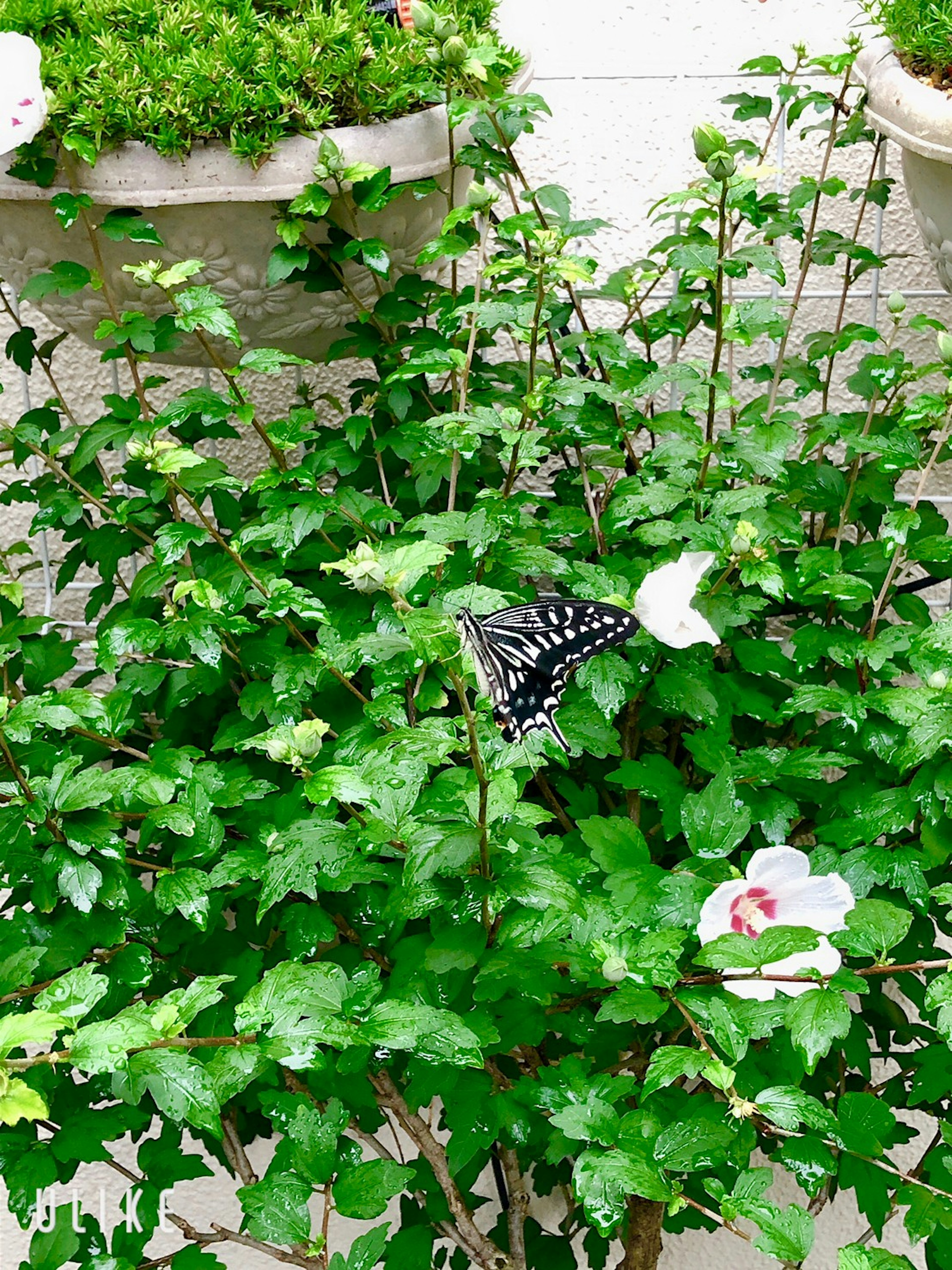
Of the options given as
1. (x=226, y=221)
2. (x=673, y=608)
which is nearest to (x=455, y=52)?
(x=226, y=221)

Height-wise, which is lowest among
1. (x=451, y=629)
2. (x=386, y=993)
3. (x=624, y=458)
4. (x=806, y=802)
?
(x=806, y=802)

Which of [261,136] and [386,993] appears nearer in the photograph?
[386,993]

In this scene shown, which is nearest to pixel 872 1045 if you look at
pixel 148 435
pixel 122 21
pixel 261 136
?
pixel 148 435

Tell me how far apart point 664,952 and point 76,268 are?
84 centimetres

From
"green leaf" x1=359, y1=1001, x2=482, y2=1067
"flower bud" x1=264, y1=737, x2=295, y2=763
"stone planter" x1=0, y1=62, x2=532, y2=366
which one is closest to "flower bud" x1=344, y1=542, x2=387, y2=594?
"flower bud" x1=264, y1=737, x2=295, y2=763

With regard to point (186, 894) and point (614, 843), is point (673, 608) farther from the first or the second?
point (186, 894)

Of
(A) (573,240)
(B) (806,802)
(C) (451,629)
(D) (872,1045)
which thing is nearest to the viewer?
(C) (451,629)

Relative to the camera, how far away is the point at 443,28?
1066mm

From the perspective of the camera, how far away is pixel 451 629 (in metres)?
0.71

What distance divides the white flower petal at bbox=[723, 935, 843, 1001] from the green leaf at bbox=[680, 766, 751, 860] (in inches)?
4.9

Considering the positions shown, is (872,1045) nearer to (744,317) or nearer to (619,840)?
(619,840)

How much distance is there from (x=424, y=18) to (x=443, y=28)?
19 mm

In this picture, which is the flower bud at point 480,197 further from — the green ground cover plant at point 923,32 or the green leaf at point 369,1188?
the green leaf at point 369,1188

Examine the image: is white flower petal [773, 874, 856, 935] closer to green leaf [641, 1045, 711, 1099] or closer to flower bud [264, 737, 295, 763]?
green leaf [641, 1045, 711, 1099]
